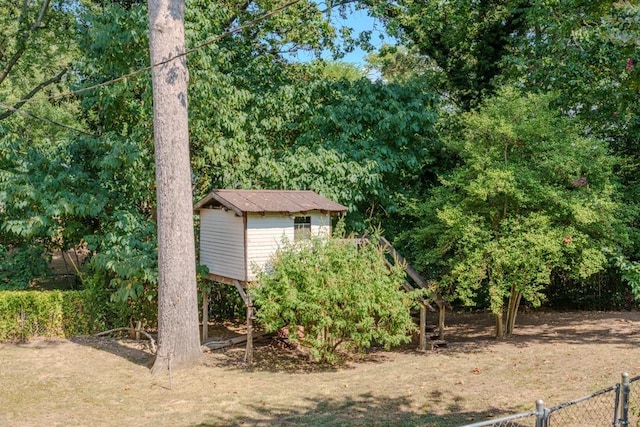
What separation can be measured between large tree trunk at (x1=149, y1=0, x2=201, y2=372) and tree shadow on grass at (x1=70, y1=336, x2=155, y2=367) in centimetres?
98

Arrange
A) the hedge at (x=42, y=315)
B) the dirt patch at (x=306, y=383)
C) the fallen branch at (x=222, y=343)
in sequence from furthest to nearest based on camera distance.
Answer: the hedge at (x=42, y=315), the fallen branch at (x=222, y=343), the dirt patch at (x=306, y=383)

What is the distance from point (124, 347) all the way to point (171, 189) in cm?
434

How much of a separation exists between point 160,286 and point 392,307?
14.6ft

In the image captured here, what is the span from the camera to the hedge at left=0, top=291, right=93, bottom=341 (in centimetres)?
1397

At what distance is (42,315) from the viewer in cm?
1417

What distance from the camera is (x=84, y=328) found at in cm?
1463

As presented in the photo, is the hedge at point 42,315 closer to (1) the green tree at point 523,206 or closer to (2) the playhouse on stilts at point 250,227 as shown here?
(2) the playhouse on stilts at point 250,227

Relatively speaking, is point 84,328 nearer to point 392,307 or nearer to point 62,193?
point 62,193

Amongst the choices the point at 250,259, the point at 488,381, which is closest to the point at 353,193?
the point at 250,259

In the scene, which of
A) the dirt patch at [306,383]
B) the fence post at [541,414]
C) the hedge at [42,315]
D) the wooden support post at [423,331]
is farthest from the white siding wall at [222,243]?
A: the fence post at [541,414]

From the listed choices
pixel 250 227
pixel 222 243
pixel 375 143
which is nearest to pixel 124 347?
pixel 222 243

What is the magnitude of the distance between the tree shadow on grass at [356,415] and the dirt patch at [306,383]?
0.6 inches

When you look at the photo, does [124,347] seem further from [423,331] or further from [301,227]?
[423,331]

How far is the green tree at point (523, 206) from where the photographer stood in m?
12.3
